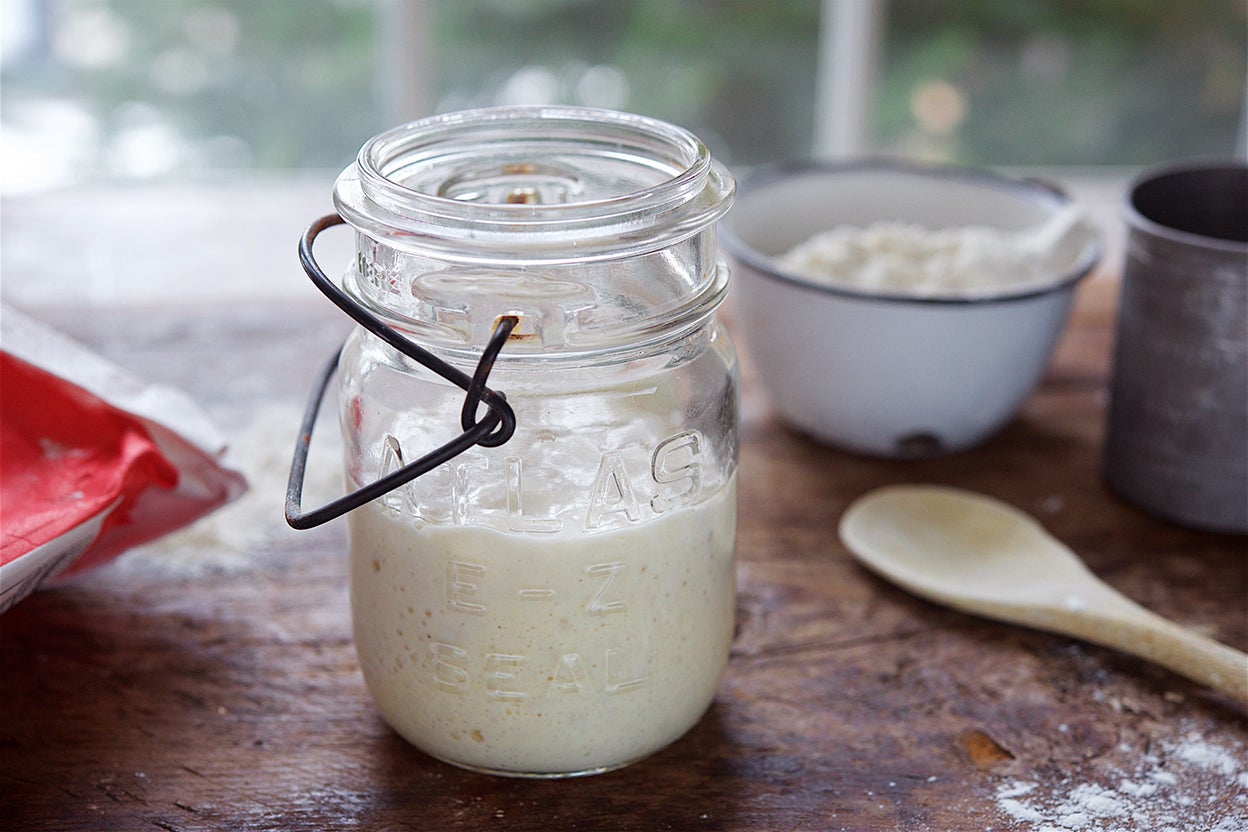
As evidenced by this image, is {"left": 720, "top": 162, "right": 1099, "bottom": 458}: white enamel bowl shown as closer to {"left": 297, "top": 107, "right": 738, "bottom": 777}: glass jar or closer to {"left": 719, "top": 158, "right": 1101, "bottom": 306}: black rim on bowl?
{"left": 719, "top": 158, "right": 1101, "bottom": 306}: black rim on bowl

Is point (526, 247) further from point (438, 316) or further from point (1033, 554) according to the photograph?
point (1033, 554)

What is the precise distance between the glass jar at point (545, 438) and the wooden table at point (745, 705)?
0.15 ft

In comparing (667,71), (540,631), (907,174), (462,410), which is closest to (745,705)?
(540,631)

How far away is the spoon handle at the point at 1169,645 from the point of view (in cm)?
71

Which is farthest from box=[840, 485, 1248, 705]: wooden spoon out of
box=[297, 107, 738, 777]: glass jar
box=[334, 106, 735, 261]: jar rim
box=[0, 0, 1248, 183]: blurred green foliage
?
box=[0, 0, 1248, 183]: blurred green foliage

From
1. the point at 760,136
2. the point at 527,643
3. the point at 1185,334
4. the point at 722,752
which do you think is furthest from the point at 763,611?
the point at 760,136

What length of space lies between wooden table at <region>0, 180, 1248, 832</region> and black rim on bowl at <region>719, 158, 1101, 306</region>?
146 millimetres

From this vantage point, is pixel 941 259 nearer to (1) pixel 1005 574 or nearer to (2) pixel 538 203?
(1) pixel 1005 574

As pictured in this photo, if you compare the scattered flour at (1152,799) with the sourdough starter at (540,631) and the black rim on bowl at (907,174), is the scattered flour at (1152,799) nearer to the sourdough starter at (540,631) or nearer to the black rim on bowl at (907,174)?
the sourdough starter at (540,631)

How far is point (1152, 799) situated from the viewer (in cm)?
65

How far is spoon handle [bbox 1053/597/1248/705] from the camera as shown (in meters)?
0.71

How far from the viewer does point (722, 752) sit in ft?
2.24

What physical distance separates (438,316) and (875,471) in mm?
494

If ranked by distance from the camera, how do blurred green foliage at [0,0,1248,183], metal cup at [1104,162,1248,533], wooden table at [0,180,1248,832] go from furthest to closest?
blurred green foliage at [0,0,1248,183] → metal cup at [1104,162,1248,533] → wooden table at [0,180,1248,832]
